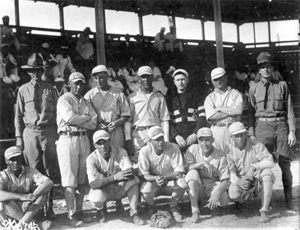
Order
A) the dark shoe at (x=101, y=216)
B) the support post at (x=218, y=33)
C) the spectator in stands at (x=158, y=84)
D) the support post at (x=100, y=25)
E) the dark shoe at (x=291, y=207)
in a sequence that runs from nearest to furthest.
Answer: the dark shoe at (x=101, y=216) → the dark shoe at (x=291, y=207) → the support post at (x=100, y=25) → the support post at (x=218, y=33) → the spectator in stands at (x=158, y=84)

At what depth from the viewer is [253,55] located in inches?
548

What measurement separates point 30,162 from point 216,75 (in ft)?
8.91

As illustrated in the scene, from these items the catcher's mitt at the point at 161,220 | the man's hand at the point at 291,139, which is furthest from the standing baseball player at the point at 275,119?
the catcher's mitt at the point at 161,220

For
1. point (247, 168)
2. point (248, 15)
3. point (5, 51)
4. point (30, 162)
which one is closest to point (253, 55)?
point (248, 15)

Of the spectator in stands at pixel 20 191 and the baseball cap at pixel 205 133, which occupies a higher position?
the baseball cap at pixel 205 133

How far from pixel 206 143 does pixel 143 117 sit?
3.06 feet

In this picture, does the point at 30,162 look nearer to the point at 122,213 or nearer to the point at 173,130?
the point at 122,213

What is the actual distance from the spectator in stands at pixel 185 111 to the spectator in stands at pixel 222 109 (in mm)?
200

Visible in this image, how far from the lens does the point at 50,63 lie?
30.3 ft

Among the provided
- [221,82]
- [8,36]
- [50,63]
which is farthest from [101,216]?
[8,36]

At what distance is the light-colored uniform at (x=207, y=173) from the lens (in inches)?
192

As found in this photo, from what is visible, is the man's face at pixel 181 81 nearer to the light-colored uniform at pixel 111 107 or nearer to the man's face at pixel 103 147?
the light-colored uniform at pixel 111 107

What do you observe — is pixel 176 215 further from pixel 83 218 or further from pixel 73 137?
pixel 73 137

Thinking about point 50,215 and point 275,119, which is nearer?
point 50,215
